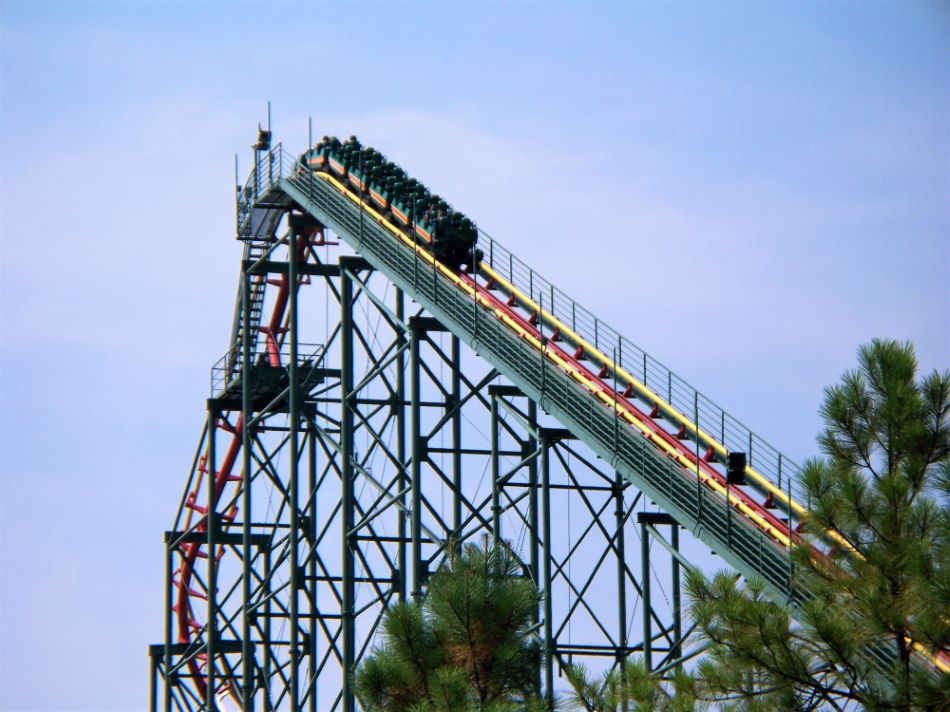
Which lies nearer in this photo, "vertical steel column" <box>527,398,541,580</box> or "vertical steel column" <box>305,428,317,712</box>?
"vertical steel column" <box>527,398,541,580</box>

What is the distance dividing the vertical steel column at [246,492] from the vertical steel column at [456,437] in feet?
18.7

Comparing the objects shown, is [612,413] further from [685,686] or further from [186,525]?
[186,525]

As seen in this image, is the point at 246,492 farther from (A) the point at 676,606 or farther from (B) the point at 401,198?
(A) the point at 676,606

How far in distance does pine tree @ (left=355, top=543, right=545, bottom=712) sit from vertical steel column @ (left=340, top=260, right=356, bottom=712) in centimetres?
1390

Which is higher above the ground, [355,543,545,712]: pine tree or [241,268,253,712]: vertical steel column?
[241,268,253,712]: vertical steel column

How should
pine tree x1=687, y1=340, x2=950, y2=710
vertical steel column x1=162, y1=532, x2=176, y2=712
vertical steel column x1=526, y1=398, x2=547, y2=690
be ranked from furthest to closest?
1. vertical steel column x1=162, y1=532, x2=176, y2=712
2. vertical steel column x1=526, y1=398, x2=547, y2=690
3. pine tree x1=687, y1=340, x2=950, y2=710

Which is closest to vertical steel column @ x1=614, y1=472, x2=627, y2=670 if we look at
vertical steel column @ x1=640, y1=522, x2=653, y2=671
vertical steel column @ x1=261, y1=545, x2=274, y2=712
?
vertical steel column @ x1=640, y1=522, x2=653, y2=671

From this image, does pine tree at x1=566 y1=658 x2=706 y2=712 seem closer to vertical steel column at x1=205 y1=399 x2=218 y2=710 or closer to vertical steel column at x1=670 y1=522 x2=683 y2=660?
vertical steel column at x1=670 y1=522 x2=683 y2=660

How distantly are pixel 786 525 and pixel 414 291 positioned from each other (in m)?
8.84

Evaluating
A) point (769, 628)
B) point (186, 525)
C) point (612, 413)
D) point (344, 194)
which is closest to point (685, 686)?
point (769, 628)

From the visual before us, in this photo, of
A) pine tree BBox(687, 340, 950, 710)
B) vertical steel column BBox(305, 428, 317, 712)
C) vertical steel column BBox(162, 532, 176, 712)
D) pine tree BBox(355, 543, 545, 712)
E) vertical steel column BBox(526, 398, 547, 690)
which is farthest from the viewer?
vertical steel column BBox(162, 532, 176, 712)

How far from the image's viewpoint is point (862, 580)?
21984 millimetres

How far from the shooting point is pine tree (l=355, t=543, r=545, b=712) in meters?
23.7

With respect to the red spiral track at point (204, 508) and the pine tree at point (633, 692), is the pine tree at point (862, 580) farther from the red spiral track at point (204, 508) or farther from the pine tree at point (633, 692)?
the red spiral track at point (204, 508)
